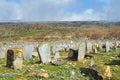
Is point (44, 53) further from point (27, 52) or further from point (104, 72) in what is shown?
point (104, 72)

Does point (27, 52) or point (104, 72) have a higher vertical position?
point (27, 52)

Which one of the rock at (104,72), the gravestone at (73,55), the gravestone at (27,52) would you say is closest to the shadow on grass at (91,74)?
the rock at (104,72)

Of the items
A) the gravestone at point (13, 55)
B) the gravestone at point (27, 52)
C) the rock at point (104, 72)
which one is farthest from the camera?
the gravestone at point (27, 52)

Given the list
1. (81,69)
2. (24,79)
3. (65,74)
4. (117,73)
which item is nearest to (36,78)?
(24,79)

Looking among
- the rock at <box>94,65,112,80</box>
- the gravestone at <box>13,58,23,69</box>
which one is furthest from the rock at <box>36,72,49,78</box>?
the gravestone at <box>13,58,23,69</box>

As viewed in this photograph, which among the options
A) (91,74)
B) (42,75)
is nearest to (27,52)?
(42,75)

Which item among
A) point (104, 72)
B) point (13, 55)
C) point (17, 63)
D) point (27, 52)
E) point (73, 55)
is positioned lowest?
point (104, 72)

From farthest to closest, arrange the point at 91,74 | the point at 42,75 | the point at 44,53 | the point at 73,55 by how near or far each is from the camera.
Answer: the point at 73,55 → the point at 44,53 → the point at 91,74 → the point at 42,75

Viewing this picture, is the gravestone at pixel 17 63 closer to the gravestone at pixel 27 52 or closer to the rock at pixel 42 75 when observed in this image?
the rock at pixel 42 75

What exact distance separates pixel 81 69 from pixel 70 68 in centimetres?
127

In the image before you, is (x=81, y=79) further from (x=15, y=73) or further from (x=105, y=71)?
(x=15, y=73)

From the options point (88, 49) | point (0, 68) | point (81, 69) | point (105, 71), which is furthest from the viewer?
point (88, 49)

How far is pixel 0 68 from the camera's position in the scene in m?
25.4

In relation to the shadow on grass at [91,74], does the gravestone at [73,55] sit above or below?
above
